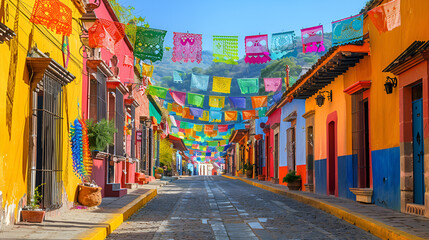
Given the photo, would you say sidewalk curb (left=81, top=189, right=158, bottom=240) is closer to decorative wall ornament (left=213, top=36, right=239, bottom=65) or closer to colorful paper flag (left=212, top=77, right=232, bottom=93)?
decorative wall ornament (left=213, top=36, right=239, bottom=65)

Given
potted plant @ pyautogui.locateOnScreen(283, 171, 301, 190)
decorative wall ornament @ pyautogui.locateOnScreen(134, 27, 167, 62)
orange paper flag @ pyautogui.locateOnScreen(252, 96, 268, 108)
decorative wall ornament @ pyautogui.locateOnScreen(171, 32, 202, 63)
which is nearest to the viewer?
A: decorative wall ornament @ pyautogui.locateOnScreen(134, 27, 167, 62)

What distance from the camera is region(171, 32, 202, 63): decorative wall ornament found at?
1934 centimetres

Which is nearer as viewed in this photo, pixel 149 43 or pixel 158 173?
pixel 149 43

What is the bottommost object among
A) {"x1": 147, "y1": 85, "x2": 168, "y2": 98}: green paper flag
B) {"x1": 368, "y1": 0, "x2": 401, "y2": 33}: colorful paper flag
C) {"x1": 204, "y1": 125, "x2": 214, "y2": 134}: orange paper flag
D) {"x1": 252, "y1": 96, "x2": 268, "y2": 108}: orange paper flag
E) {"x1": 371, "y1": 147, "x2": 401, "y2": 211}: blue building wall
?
{"x1": 371, "y1": 147, "x2": 401, "y2": 211}: blue building wall

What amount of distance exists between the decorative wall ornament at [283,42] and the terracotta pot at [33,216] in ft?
45.1

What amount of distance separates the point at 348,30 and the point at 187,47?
23.1 feet

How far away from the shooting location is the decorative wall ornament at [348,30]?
1393cm

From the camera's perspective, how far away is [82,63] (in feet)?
41.1

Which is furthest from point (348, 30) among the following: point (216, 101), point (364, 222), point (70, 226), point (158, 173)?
point (158, 173)

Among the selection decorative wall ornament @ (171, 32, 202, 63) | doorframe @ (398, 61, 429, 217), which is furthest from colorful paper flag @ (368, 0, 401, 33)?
decorative wall ornament @ (171, 32, 202, 63)

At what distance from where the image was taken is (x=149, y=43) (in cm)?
1778

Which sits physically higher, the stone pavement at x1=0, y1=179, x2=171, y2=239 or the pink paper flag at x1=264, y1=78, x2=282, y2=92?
the pink paper flag at x1=264, y1=78, x2=282, y2=92

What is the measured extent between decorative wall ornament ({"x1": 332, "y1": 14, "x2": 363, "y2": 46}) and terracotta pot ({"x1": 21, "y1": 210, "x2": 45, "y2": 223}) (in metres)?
8.83

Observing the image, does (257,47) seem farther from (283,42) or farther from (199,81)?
(199,81)
